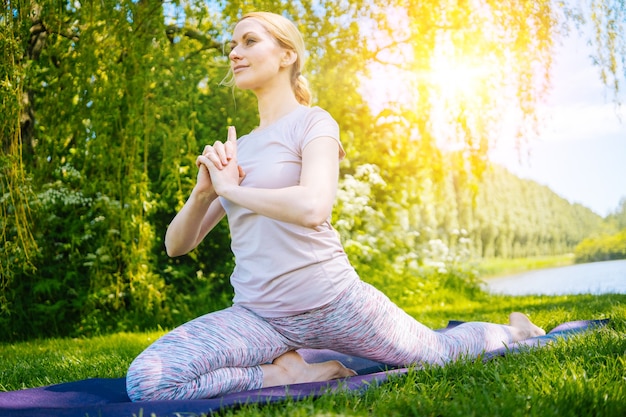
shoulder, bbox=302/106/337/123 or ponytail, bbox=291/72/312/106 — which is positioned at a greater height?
ponytail, bbox=291/72/312/106

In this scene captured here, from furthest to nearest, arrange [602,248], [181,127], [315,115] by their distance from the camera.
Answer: [602,248], [181,127], [315,115]

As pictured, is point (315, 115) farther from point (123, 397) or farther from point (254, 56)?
point (123, 397)

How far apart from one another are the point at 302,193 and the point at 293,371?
57cm

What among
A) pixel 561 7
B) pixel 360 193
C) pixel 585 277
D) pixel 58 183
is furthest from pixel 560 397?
pixel 585 277

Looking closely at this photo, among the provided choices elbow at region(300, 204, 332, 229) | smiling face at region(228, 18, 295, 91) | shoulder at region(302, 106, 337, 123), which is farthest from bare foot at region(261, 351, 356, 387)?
smiling face at region(228, 18, 295, 91)

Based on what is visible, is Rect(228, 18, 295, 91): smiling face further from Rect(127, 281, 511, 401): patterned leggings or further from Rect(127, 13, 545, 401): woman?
Rect(127, 281, 511, 401): patterned leggings

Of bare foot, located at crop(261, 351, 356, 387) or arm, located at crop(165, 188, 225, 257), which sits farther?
arm, located at crop(165, 188, 225, 257)

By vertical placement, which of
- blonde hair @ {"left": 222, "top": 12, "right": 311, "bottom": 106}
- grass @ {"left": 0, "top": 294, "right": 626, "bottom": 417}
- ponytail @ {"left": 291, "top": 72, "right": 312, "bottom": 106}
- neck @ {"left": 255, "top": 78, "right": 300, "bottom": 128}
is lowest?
grass @ {"left": 0, "top": 294, "right": 626, "bottom": 417}

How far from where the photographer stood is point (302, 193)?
1.74 m

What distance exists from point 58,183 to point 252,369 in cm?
294

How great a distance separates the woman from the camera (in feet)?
5.74

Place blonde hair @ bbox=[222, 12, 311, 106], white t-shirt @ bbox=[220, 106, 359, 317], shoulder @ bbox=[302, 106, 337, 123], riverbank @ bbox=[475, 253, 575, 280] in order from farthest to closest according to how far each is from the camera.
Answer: riverbank @ bbox=[475, 253, 575, 280]
blonde hair @ bbox=[222, 12, 311, 106]
shoulder @ bbox=[302, 106, 337, 123]
white t-shirt @ bbox=[220, 106, 359, 317]

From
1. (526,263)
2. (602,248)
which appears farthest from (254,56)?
(526,263)

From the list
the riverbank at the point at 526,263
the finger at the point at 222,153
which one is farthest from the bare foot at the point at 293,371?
the riverbank at the point at 526,263
